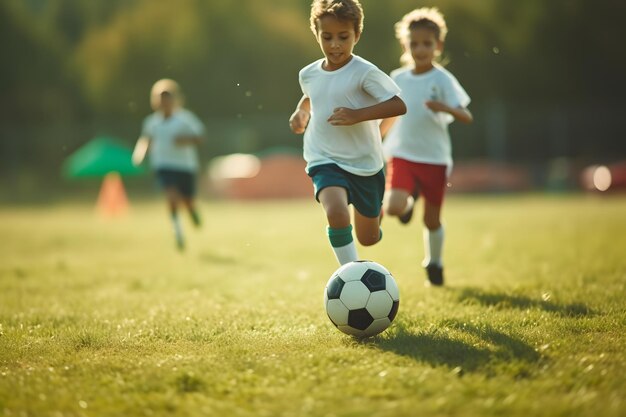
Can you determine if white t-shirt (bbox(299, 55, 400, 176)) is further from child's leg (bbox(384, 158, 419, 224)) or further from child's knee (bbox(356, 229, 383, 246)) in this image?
child's leg (bbox(384, 158, 419, 224))

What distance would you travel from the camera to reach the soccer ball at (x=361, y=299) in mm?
4195

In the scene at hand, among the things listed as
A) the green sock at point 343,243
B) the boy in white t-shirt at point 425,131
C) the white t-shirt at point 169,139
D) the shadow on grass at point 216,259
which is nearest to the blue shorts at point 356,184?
the green sock at point 343,243

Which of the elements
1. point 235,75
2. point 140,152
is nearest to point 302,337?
point 140,152

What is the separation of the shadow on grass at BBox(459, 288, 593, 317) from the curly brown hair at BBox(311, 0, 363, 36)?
84.4 inches

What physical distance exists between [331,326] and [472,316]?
929 millimetres

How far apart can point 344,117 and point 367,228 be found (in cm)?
93

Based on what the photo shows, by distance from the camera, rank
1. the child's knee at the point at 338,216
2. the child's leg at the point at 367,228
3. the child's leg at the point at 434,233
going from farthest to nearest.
Result: the child's leg at the point at 434,233 < the child's leg at the point at 367,228 < the child's knee at the point at 338,216

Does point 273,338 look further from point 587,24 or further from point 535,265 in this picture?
point 587,24

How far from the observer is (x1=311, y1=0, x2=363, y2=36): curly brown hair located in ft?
15.2

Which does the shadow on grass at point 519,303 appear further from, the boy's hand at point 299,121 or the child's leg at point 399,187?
the boy's hand at point 299,121

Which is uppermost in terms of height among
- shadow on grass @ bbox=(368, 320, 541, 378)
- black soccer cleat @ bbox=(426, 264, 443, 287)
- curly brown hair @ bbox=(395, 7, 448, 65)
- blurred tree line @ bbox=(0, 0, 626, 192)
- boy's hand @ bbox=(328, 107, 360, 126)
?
blurred tree line @ bbox=(0, 0, 626, 192)

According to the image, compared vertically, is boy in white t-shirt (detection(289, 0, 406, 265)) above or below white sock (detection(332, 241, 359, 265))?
above

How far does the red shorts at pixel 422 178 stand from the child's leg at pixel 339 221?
1.66 m

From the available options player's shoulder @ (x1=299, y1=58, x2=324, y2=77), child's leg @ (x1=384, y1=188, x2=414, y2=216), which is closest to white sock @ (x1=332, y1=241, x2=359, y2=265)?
player's shoulder @ (x1=299, y1=58, x2=324, y2=77)
